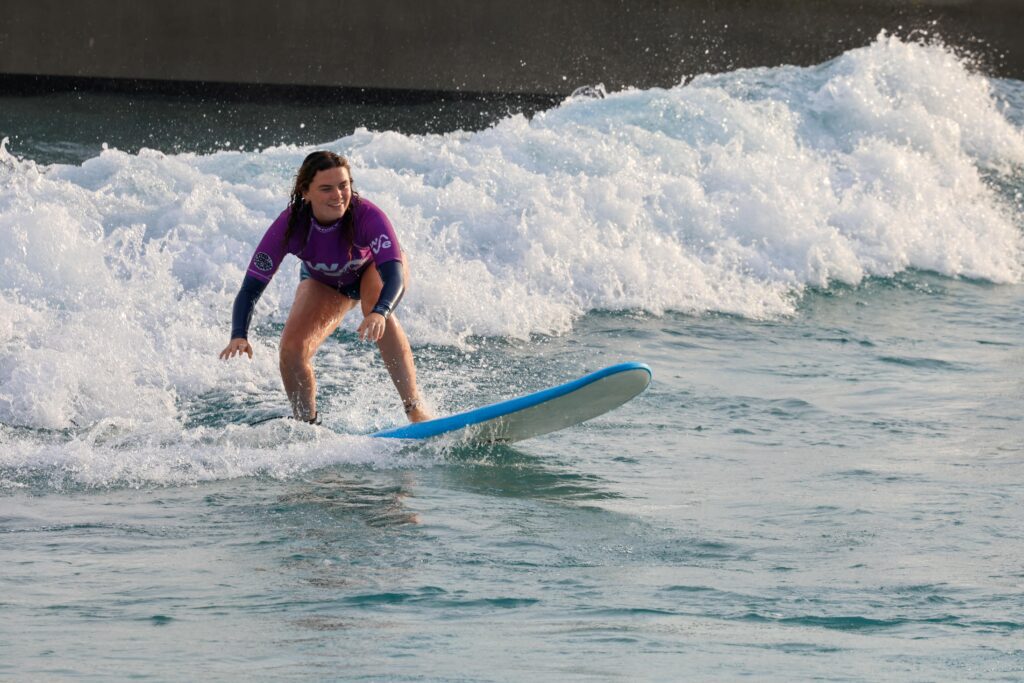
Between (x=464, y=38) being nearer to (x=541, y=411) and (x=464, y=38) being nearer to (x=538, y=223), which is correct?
(x=538, y=223)

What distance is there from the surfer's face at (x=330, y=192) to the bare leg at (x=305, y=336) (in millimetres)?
409

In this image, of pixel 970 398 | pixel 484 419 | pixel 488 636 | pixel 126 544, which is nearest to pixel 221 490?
pixel 126 544

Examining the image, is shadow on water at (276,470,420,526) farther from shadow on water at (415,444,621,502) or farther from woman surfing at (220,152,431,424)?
woman surfing at (220,152,431,424)

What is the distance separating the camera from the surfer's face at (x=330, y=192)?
19.0 feet

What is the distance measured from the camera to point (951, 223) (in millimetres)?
12859

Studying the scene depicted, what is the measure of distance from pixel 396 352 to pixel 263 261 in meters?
0.66

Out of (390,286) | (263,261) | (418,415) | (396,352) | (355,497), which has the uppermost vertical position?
(263,261)

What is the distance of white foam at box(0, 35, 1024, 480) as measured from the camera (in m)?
7.63

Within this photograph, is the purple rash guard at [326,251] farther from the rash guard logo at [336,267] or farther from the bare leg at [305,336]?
the bare leg at [305,336]

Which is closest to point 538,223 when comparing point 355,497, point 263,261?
point 263,261

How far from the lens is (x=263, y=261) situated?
5934 mm

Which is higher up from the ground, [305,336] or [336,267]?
[336,267]

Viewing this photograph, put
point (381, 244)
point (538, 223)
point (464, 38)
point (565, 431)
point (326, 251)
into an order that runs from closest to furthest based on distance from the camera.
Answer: point (381, 244) < point (326, 251) < point (565, 431) < point (538, 223) < point (464, 38)

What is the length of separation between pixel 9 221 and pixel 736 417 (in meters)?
4.55
